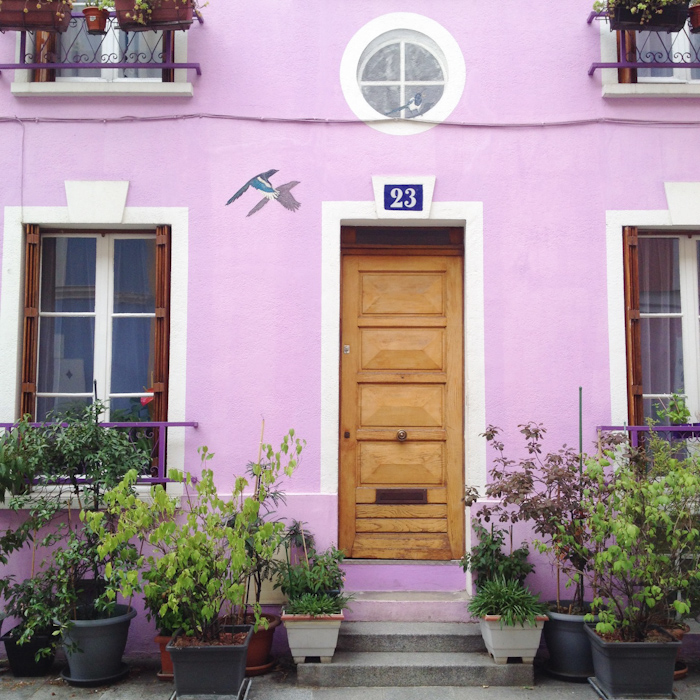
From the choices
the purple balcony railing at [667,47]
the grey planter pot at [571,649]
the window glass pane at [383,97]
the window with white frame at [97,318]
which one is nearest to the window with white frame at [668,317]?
the purple balcony railing at [667,47]

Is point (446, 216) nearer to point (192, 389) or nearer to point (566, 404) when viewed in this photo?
point (566, 404)

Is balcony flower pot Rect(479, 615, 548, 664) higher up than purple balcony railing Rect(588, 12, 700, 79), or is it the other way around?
purple balcony railing Rect(588, 12, 700, 79)

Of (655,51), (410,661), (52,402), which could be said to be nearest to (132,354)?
(52,402)

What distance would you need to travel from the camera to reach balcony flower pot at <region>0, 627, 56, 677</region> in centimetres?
519

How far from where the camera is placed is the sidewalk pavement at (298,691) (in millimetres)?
4855

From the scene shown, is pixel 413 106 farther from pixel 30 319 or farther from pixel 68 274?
pixel 30 319

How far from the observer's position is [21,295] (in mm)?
5852

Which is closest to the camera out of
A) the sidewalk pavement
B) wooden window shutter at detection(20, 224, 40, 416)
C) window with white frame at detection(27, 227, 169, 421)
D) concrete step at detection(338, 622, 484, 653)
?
the sidewalk pavement

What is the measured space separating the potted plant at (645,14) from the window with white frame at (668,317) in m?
1.45

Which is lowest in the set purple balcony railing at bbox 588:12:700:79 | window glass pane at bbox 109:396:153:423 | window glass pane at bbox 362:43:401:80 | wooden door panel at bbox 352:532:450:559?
wooden door panel at bbox 352:532:450:559

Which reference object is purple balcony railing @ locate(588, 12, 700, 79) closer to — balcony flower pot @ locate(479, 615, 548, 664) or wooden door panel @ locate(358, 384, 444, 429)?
wooden door panel @ locate(358, 384, 444, 429)

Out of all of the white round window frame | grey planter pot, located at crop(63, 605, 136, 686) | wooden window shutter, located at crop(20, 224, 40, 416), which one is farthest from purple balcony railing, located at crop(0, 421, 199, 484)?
the white round window frame

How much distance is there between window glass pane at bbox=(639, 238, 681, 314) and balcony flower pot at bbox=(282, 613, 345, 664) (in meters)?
3.18

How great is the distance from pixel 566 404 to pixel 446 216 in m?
1.57
